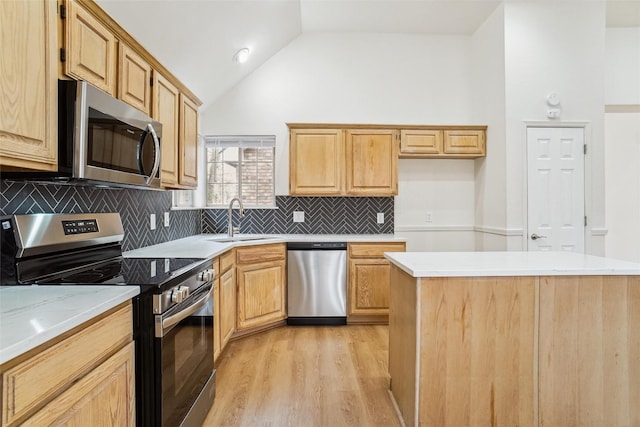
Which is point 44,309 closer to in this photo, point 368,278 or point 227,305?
point 227,305

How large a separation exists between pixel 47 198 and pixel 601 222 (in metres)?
4.54

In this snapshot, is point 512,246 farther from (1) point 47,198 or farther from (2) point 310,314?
(1) point 47,198

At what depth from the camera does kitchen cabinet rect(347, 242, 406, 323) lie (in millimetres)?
3602

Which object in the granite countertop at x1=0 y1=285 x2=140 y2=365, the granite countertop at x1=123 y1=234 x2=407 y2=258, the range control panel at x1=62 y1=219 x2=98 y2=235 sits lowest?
the granite countertop at x1=0 y1=285 x2=140 y2=365

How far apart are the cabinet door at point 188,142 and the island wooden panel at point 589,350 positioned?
2459 millimetres

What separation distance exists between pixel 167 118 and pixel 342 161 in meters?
1.84

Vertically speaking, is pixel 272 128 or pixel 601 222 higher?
pixel 272 128

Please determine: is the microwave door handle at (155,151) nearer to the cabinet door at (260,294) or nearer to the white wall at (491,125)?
the cabinet door at (260,294)

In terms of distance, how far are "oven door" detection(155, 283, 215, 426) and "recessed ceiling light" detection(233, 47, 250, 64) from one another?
2.42 m

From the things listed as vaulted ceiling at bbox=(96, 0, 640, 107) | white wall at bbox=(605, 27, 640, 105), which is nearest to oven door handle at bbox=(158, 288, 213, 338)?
vaulted ceiling at bbox=(96, 0, 640, 107)

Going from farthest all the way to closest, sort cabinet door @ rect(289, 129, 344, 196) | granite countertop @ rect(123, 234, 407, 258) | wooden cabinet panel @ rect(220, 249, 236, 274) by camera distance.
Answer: cabinet door @ rect(289, 129, 344, 196), wooden cabinet panel @ rect(220, 249, 236, 274), granite countertop @ rect(123, 234, 407, 258)

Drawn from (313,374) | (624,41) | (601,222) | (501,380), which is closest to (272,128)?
(313,374)

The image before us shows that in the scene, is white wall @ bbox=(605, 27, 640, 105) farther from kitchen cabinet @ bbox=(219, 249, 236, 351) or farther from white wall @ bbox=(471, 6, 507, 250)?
kitchen cabinet @ bbox=(219, 249, 236, 351)

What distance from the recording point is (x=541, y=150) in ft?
11.8
